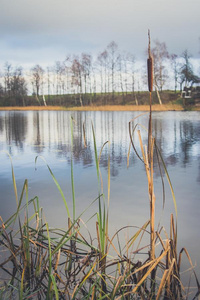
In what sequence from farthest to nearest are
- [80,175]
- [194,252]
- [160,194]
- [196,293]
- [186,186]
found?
1. [80,175]
2. [186,186]
3. [160,194]
4. [194,252]
5. [196,293]

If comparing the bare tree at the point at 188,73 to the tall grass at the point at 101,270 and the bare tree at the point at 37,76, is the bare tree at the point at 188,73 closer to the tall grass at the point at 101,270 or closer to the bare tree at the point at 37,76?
the bare tree at the point at 37,76

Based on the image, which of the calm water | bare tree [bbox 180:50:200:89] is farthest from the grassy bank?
bare tree [bbox 180:50:200:89]

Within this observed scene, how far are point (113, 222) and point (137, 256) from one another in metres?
0.87

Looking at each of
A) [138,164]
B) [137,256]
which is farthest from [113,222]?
[138,164]

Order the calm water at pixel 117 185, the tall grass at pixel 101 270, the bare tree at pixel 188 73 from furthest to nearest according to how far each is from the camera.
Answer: the bare tree at pixel 188 73, the calm water at pixel 117 185, the tall grass at pixel 101 270

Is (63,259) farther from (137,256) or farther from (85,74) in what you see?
(85,74)

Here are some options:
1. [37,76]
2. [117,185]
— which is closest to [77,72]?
[37,76]

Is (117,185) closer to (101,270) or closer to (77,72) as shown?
(101,270)

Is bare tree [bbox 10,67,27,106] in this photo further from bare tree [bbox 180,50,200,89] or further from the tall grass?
the tall grass

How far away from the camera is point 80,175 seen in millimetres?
5809

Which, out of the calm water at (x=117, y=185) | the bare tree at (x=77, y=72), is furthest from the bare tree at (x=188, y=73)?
the calm water at (x=117, y=185)

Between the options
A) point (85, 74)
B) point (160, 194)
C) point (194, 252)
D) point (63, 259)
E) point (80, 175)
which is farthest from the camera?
point (85, 74)

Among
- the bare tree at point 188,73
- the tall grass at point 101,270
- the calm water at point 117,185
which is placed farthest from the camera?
the bare tree at point 188,73

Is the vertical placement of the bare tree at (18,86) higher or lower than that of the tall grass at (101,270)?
higher
